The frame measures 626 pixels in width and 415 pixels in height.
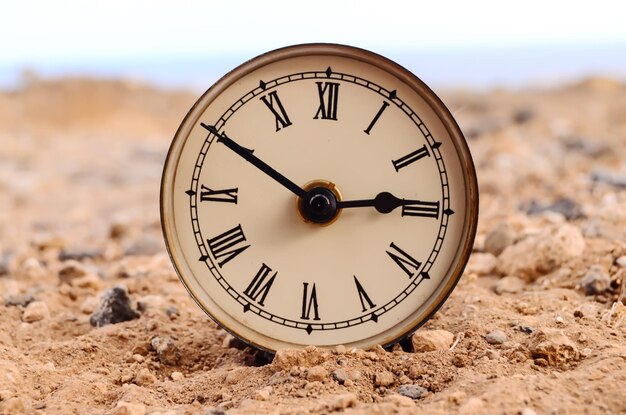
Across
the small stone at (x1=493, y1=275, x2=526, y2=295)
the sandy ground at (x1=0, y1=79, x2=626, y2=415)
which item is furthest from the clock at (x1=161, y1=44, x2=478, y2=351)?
the small stone at (x1=493, y1=275, x2=526, y2=295)

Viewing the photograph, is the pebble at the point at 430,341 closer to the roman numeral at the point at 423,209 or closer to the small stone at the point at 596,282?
the roman numeral at the point at 423,209

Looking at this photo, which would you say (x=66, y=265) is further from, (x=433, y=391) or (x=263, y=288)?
(x=433, y=391)

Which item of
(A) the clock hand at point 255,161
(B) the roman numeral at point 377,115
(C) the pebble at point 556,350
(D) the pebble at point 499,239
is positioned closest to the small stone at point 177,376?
(A) the clock hand at point 255,161

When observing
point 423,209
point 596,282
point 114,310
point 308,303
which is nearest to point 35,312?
point 114,310

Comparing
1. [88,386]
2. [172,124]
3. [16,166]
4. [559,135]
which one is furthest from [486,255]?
[172,124]

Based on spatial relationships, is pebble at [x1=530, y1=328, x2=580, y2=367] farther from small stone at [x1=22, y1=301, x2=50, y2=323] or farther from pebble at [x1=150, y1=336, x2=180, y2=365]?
small stone at [x1=22, y1=301, x2=50, y2=323]

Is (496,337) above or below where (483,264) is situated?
below

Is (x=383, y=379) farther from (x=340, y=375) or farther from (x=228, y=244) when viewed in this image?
(x=228, y=244)
